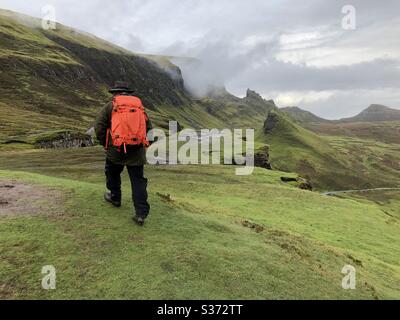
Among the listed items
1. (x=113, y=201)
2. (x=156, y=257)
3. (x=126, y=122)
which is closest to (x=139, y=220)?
(x=113, y=201)

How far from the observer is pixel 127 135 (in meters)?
16.2

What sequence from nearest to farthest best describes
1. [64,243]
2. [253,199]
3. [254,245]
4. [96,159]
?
[64,243], [254,245], [253,199], [96,159]

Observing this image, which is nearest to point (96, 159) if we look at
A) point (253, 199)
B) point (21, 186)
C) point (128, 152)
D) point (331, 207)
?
point (253, 199)

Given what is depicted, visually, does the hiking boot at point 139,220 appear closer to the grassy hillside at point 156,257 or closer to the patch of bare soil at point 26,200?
the grassy hillside at point 156,257

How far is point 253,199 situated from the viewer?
42.7m

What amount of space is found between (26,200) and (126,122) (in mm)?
5439

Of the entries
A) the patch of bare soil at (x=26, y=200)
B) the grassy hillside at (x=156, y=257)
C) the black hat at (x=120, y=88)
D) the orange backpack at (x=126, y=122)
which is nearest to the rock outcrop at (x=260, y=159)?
the grassy hillside at (x=156, y=257)

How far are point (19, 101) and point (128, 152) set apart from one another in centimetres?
17367

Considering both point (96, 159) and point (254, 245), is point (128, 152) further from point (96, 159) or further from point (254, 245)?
point (96, 159)

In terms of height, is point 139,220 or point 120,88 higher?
point 120,88

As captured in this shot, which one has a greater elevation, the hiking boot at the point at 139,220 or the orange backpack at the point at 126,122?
the orange backpack at the point at 126,122

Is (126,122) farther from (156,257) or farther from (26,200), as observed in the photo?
(26,200)

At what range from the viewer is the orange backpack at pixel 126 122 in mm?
16125
